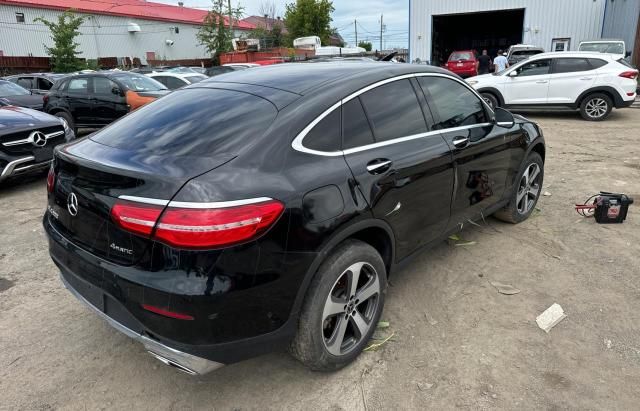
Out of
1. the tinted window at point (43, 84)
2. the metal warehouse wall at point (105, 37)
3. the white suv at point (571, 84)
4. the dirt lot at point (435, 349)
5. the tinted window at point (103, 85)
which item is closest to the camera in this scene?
the dirt lot at point (435, 349)

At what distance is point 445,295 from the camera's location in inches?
134

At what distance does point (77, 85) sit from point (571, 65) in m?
11.8

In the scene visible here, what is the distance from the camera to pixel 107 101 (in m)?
9.84

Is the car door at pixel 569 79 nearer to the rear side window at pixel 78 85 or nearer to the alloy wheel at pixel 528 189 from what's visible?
the alloy wheel at pixel 528 189

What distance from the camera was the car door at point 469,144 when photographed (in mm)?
3343

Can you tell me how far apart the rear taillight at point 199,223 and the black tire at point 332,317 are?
0.49 m

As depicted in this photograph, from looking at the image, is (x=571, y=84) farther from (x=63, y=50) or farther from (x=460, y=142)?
(x=63, y=50)

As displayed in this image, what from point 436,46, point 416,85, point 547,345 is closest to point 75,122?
point 416,85

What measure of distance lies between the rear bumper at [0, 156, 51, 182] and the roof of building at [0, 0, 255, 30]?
3620 cm

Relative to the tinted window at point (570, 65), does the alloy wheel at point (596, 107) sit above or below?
below

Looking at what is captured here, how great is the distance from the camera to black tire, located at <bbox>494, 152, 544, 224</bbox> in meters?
4.41

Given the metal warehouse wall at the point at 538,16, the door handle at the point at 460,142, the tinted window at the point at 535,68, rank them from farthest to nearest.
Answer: the metal warehouse wall at the point at 538,16
the tinted window at the point at 535,68
the door handle at the point at 460,142

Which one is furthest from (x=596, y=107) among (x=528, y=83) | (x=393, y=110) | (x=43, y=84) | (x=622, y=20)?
(x=43, y=84)

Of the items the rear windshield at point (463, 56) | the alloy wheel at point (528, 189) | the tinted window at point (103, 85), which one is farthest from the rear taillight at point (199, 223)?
the rear windshield at point (463, 56)
